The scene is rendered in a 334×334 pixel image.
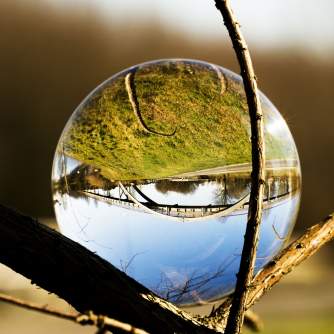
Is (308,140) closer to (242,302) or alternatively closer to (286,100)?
(286,100)

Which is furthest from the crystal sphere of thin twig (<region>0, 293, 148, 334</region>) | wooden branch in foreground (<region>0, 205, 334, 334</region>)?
thin twig (<region>0, 293, 148, 334</region>)

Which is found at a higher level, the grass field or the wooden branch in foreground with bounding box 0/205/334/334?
the grass field

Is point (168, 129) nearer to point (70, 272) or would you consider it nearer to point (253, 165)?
point (253, 165)

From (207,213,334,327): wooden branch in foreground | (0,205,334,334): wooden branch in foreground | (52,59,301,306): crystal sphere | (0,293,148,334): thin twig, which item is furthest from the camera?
(207,213,334,327): wooden branch in foreground

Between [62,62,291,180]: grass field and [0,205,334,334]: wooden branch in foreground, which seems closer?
[0,205,334,334]: wooden branch in foreground

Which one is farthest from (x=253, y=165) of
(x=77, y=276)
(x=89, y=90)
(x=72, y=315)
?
(x=89, y=90)

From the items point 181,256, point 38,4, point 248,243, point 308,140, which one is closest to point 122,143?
point 181,256

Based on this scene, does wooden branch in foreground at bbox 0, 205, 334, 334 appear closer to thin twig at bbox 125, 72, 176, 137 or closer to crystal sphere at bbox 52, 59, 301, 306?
crystal sphere at bbox 52, 59, 301, 306

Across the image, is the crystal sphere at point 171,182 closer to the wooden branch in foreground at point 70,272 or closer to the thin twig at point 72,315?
the wooden branch in foreground at point 70,272
